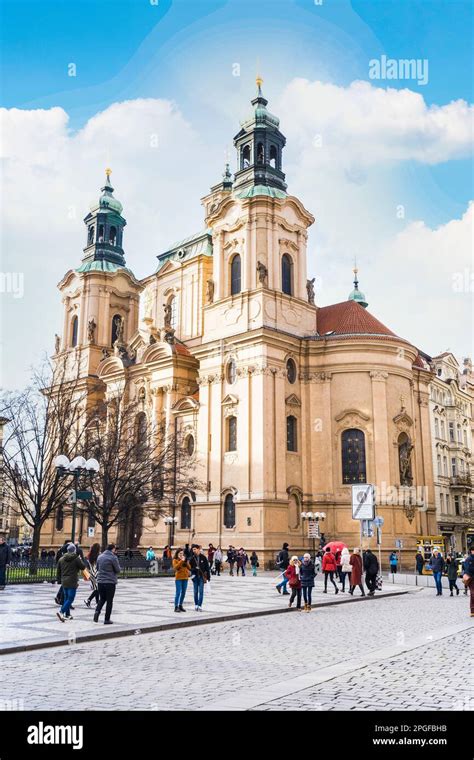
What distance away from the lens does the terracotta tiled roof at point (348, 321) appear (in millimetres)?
48125

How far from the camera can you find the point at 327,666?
32.4 ft

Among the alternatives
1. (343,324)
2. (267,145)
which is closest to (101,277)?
(267,145)

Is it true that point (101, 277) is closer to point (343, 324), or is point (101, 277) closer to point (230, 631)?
point (343, 324)

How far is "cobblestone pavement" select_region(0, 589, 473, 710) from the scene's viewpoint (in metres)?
7.57

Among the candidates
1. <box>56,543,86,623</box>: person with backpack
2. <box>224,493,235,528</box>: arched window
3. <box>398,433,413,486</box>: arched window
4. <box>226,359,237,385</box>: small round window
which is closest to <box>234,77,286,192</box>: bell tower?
<box>226,359,237,385</box>: small round window

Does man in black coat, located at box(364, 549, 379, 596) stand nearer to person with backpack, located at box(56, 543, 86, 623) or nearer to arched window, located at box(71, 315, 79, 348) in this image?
person with backpack, located at box(56, 543, 86, 623)

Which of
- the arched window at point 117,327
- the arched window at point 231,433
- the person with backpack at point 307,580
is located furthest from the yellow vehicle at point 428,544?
the arched window at point 117,327

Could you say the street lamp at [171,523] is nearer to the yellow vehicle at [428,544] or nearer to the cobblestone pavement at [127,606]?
the yellow vehicle at [428,544]

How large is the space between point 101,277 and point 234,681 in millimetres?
56600

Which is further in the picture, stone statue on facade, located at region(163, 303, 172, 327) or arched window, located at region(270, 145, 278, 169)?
stone statue on facade, located at region(163, 303, 172, 327)

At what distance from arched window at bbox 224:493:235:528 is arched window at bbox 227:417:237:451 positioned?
308 cm

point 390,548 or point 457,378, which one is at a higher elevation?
point 457,378

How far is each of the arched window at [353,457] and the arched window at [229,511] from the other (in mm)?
7316

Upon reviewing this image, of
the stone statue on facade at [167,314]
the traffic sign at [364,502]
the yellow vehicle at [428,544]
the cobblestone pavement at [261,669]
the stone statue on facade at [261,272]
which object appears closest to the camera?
the cobblestone pavement at [261,669]
